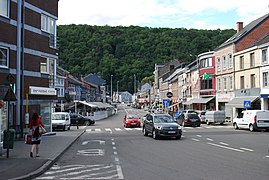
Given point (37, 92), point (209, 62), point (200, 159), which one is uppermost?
point (209, 62)

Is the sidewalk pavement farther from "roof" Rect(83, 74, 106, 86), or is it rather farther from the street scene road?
"roof" Rect(83, 74, 106, 86)

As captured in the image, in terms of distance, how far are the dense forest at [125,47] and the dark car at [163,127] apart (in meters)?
58.4

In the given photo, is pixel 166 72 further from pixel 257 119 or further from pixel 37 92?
pixel 37 92

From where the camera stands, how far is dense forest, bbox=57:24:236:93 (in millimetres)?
89438

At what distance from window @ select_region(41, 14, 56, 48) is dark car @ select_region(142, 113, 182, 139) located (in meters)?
9.28

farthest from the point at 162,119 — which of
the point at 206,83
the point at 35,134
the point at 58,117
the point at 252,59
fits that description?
the point at 206,83

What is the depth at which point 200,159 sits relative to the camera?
13859mm

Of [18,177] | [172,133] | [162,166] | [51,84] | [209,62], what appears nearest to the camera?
[18,177]

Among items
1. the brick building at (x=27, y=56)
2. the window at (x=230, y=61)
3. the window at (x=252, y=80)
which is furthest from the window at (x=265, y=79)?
the brick building at (x=27, y=56)

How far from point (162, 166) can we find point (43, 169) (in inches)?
152

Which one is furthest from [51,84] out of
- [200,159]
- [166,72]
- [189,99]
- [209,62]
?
[166,72]

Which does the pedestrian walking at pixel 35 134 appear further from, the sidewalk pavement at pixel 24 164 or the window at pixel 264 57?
the window at pixel 264 57

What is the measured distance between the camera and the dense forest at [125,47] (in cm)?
8944

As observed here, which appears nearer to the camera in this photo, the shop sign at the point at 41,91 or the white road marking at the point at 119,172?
the white road marking at the point at 119,172
